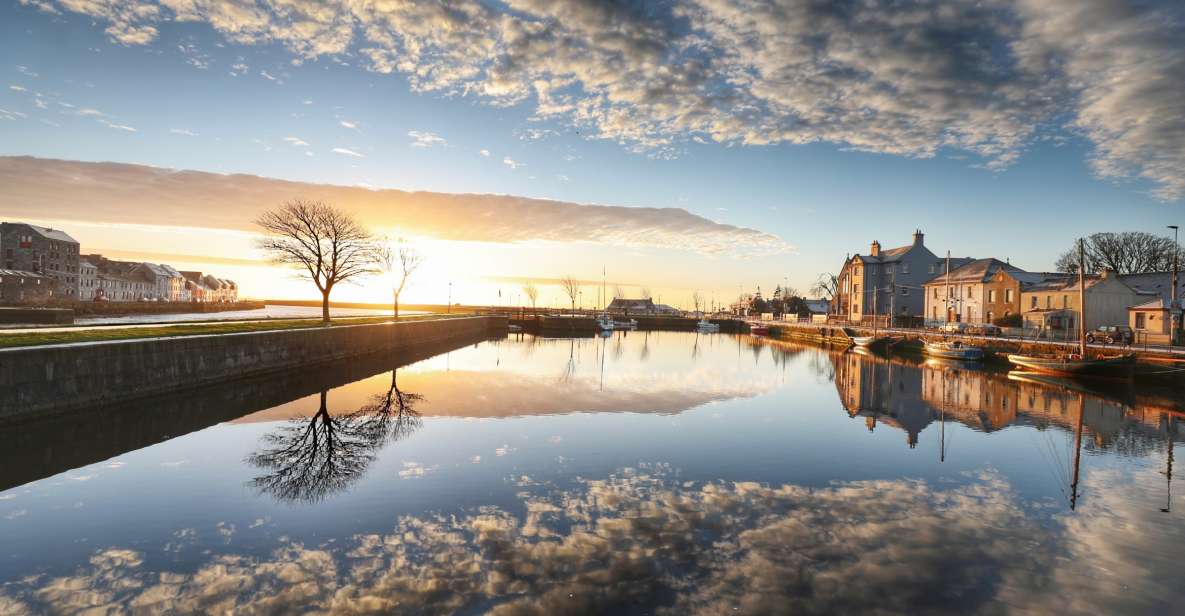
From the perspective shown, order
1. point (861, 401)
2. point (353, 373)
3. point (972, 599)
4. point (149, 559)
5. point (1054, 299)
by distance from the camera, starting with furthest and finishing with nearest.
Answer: point (1054, 299) → point (353, 373) → point (861, 401) → point (149, 559) → point (972, 599)

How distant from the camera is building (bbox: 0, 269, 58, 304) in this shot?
79.6 meters

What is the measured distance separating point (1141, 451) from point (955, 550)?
14.5 meters

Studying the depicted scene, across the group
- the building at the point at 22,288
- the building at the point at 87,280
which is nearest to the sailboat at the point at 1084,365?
the building at the point at 22,288

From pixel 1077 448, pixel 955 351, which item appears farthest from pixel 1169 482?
pixel 955 351

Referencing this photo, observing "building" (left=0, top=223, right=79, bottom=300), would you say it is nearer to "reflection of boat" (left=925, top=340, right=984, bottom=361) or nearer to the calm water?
the calm water

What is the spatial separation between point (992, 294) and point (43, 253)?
149 m

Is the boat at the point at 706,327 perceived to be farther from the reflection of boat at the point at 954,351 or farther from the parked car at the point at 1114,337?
the parked car at the point at 1114,337

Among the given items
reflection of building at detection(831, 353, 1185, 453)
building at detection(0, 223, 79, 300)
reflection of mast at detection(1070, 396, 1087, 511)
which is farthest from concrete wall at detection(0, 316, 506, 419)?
building at detection(0, 223, 79, 300)

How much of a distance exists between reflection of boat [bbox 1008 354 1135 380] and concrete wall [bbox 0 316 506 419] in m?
48.8

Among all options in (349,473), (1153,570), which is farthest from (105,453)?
(1153,570)

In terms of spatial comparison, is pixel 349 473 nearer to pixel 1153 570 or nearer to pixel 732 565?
pixel 732 565

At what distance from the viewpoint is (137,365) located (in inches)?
884

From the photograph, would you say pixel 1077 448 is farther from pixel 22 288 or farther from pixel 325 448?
pixel 22 288

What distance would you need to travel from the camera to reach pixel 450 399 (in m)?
26.9
